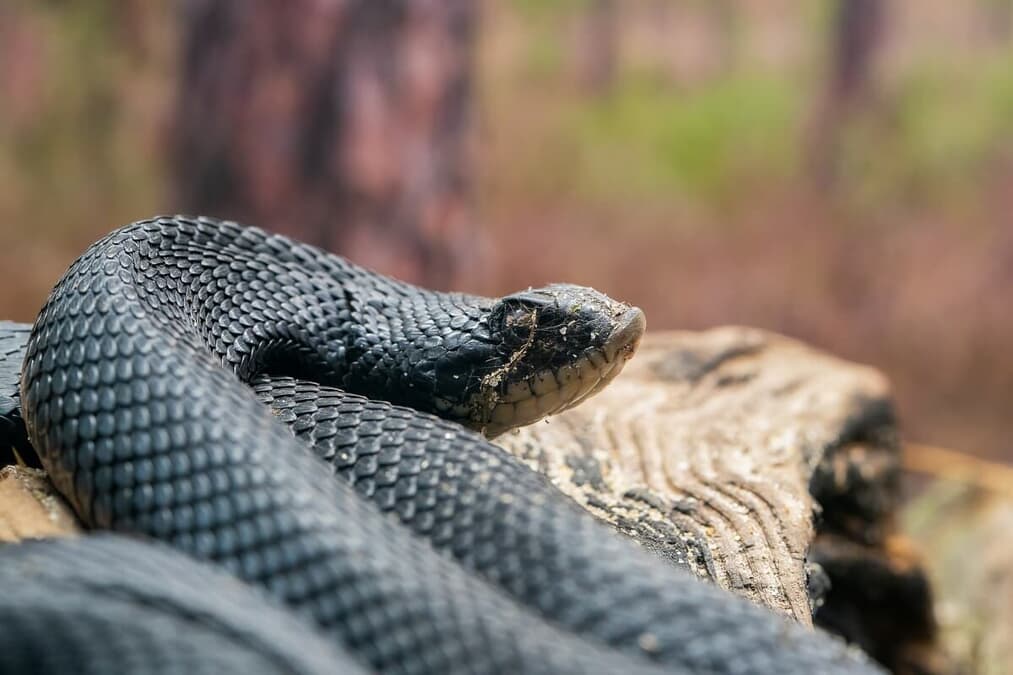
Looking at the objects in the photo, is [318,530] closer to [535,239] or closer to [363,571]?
[363,571]

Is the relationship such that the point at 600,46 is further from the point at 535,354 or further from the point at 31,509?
the point at 31,509

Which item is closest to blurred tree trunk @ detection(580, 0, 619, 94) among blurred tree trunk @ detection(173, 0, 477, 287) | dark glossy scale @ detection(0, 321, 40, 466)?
blurred tree trunk @ detection(173, 0, 477, 287)

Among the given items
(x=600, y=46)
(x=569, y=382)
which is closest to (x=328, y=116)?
(x=569, y=382)

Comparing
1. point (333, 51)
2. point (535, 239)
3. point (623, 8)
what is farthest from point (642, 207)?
point (333, 51)

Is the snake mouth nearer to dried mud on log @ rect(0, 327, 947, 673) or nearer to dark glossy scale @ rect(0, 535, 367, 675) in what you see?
dried mud on log @ rect(0, 327, 947, 673)

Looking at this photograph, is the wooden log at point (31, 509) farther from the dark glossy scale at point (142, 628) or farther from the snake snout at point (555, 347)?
the snake snout at point (555, 347)

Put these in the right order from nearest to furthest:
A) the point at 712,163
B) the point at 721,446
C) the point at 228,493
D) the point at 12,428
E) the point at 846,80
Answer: the point at 228,493 < the point at 12,428 < the point at 721,446 < the point at 846,80 < the point at 712,163

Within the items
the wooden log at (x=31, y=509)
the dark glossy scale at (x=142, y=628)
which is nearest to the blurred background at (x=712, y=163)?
the wooden log at (x=31, y=509)
